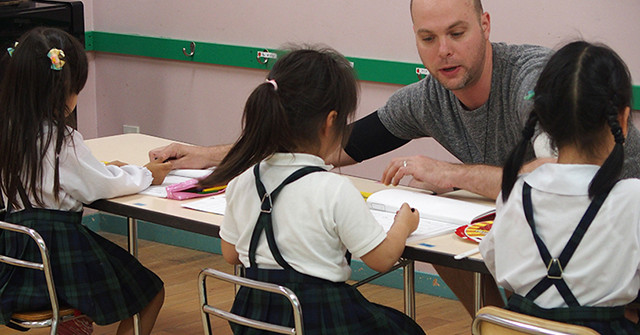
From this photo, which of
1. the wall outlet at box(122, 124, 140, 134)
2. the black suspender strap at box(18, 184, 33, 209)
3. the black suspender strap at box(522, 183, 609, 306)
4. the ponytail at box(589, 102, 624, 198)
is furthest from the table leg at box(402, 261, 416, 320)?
the wall outlet at box(122, 124, 140, 134)

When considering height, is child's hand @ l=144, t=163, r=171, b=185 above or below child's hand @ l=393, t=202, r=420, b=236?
below

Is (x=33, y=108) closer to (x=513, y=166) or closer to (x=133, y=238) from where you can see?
(x=133, y=238)

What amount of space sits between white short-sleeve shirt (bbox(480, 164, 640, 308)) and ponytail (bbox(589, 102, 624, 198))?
2 cm

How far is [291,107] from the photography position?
189 cm

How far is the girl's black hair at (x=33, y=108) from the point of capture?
233 cm

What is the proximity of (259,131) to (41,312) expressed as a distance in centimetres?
88

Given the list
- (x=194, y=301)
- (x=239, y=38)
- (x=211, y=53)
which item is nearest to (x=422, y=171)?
(x=194, y=301)

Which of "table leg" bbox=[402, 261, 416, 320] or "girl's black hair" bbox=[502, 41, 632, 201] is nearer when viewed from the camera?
"girl's black hair" bbox=[502, 41, 632, 201]

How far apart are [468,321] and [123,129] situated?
2.10 metres

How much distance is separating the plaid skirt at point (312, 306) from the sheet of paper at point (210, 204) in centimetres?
38

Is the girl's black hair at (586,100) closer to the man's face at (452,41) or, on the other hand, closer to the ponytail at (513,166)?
the ponytail at (513,166)

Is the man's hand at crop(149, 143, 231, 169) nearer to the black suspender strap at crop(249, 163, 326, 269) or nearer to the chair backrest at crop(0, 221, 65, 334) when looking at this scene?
the chair backrest at crop(0, 221, 65, 334)

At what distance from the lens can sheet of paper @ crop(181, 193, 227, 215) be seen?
7.49ft

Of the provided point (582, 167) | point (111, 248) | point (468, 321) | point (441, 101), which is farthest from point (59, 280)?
point (468, 321)
